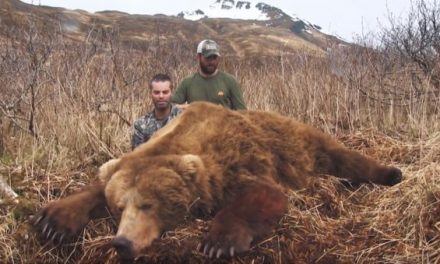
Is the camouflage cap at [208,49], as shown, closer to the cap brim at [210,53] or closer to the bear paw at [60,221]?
the cap brim at [210,53]

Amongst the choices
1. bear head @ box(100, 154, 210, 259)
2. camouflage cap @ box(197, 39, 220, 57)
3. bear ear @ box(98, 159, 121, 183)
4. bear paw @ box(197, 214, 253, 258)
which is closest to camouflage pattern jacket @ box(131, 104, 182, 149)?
camouflage cap @ box(197, 39, 220, 57)

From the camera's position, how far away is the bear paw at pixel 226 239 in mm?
2807

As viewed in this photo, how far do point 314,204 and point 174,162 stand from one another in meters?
1.01

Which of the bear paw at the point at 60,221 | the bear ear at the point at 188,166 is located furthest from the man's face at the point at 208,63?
the bear paw at the point at 60,221

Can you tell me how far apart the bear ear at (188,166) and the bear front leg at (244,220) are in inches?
10.8

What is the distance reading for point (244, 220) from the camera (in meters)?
3.00

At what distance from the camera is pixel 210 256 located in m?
2.79

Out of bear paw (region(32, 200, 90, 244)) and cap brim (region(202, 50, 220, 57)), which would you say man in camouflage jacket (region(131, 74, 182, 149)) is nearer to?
cap brim (region(202, 50, 220, 57))

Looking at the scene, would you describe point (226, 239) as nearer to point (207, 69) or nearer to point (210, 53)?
point (210, 53)

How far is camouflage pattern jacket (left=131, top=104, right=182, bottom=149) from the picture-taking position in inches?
195

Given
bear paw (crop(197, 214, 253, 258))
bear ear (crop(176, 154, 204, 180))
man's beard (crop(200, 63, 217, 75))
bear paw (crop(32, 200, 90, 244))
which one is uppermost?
man's beard (crop(200, 63, 217, 75))

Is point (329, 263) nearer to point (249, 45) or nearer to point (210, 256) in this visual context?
point (210, 256)

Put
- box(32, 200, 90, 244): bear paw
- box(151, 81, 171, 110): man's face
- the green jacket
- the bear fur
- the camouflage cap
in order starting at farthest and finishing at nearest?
the green jacket → the camouflage cap → box(151, 81, 171, 110): man's face → box(32, 200, 90, 244): bear paw → the bear fur

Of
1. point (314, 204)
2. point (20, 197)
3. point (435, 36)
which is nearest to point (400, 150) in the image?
point (314, 204)
